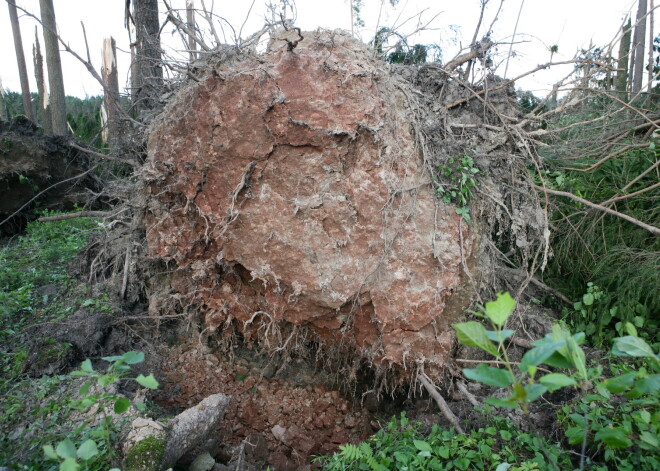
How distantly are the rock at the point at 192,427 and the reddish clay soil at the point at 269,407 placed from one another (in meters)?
0.42

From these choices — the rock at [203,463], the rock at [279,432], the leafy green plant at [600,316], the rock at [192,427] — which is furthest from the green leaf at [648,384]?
the rock at [279,432]

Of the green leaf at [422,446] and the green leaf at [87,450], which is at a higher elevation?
the green leaf at [87,450]

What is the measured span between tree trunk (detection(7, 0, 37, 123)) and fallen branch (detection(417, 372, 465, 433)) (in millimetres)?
12017

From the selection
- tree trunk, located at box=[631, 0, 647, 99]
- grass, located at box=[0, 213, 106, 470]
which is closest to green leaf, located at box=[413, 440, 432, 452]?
grass, located at box=[0, 213, 106, 470]

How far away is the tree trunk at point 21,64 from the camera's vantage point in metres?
10.8

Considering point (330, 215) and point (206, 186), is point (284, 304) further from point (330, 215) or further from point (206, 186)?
point (206, 186)

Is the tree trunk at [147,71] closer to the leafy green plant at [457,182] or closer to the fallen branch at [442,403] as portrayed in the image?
the leafy green plant at [457,182]

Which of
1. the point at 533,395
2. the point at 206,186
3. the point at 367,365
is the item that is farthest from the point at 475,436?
the point at 206,186

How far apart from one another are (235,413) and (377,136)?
99.9 inches

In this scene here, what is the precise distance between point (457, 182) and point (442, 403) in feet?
5.39

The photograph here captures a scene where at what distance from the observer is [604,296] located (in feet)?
10.8

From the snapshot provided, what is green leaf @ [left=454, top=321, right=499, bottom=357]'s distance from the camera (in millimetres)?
1254

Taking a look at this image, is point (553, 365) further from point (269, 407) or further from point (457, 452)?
point (269, 407)

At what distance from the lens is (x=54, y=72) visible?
875cm
